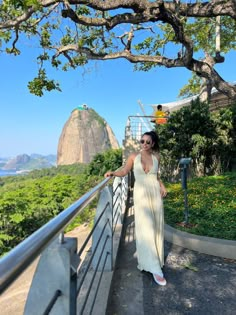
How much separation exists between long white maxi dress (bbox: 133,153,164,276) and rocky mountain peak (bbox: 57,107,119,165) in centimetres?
6149

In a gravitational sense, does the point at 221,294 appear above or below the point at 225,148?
below

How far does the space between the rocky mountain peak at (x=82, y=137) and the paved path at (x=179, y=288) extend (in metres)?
61.2

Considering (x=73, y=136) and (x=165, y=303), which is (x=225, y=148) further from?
(x=73, y=136)

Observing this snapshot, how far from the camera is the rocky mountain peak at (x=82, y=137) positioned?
6700 centimetres

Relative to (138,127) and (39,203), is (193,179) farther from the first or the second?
(39,203)

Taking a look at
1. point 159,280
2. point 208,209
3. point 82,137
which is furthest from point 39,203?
point 82,137

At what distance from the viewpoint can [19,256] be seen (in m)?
0.72

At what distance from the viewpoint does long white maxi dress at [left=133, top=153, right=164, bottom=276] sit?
10.6 ft

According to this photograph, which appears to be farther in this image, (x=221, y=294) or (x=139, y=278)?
(x=139, y=278)

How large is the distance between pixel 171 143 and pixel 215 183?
109 inches

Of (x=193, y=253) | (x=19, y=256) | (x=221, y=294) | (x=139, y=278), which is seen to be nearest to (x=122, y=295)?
(x=139, y=278)

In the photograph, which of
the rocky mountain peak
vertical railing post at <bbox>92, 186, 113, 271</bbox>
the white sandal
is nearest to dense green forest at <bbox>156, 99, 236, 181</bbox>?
the white sandal

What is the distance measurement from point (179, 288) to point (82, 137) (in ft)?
217

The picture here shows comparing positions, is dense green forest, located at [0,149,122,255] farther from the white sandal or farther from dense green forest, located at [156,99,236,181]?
Answer: the white sandal
